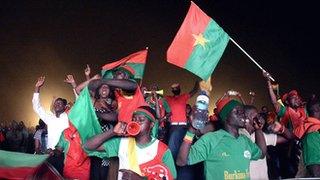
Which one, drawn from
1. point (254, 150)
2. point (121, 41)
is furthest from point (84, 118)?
point (121, 41)

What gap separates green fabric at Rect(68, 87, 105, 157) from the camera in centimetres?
377

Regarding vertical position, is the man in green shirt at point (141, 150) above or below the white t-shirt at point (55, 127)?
below

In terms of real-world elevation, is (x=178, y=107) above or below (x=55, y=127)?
above

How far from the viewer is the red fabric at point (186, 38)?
196 inches

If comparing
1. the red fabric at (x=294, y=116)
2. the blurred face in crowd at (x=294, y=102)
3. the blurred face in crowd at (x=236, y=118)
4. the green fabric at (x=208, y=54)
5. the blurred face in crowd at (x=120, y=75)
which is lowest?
→ the blurred face in crowd at (x=236, y=118)

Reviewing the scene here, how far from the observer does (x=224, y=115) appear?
3678 mm

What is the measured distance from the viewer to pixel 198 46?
16.4 feet

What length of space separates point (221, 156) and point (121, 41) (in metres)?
11.1

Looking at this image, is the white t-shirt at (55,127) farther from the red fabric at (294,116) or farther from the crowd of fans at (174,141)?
the red fabric at (294,116)

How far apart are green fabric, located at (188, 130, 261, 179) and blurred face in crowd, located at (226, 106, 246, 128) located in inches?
5.2

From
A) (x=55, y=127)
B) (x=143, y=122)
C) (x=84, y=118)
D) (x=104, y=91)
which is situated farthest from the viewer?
(x=55, y=127)

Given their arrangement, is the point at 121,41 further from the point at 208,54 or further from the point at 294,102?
the point at 208,54

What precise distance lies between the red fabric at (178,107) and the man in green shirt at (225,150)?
2.93m

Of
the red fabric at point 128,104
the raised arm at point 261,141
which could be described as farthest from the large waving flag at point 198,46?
the raised arm at point 261,141
